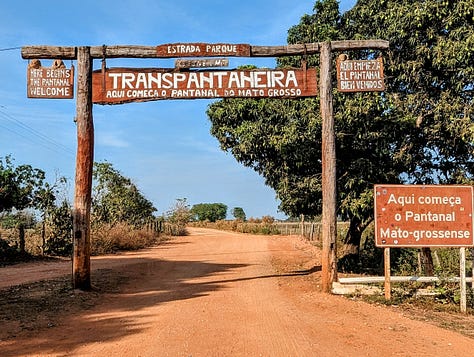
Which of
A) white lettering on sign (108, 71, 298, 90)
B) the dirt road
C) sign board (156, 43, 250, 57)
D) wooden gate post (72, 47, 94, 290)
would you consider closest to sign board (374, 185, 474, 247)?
the dirt road

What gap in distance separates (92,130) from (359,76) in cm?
601

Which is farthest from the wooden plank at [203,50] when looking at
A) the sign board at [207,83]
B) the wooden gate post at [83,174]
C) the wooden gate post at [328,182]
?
the wooden gate post at [328,182]

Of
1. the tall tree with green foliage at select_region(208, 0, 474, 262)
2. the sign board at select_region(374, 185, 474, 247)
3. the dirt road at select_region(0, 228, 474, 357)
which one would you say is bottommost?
the dirt road at select_region(0, 228, 474, 357)

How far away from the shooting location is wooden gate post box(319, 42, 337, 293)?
31.2 feet

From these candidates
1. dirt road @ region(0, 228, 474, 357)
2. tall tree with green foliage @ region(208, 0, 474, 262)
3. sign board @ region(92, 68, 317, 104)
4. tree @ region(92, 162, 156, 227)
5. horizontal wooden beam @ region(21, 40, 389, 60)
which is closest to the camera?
dirt road @ region(0, 228, 474, 357)

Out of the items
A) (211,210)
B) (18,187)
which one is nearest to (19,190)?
(18,187)

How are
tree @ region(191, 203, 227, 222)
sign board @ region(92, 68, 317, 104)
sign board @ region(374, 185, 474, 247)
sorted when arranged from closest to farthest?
sign board @ region(374, 185, 474, 247), sign board @ region(92, 68, 317, 104), tree @ region(191, 203, 227, 222)

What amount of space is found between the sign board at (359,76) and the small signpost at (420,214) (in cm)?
257

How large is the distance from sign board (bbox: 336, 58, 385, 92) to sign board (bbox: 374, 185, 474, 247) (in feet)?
8.44

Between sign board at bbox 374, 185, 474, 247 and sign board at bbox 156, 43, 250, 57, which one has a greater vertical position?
sign board at bbox 156, 43, 250, 57

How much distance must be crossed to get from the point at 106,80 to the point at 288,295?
6095mm

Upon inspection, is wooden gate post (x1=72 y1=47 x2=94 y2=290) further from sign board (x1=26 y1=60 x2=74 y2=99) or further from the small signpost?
the small signpost

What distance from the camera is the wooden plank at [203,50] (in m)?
10.1

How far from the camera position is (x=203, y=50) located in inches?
402
